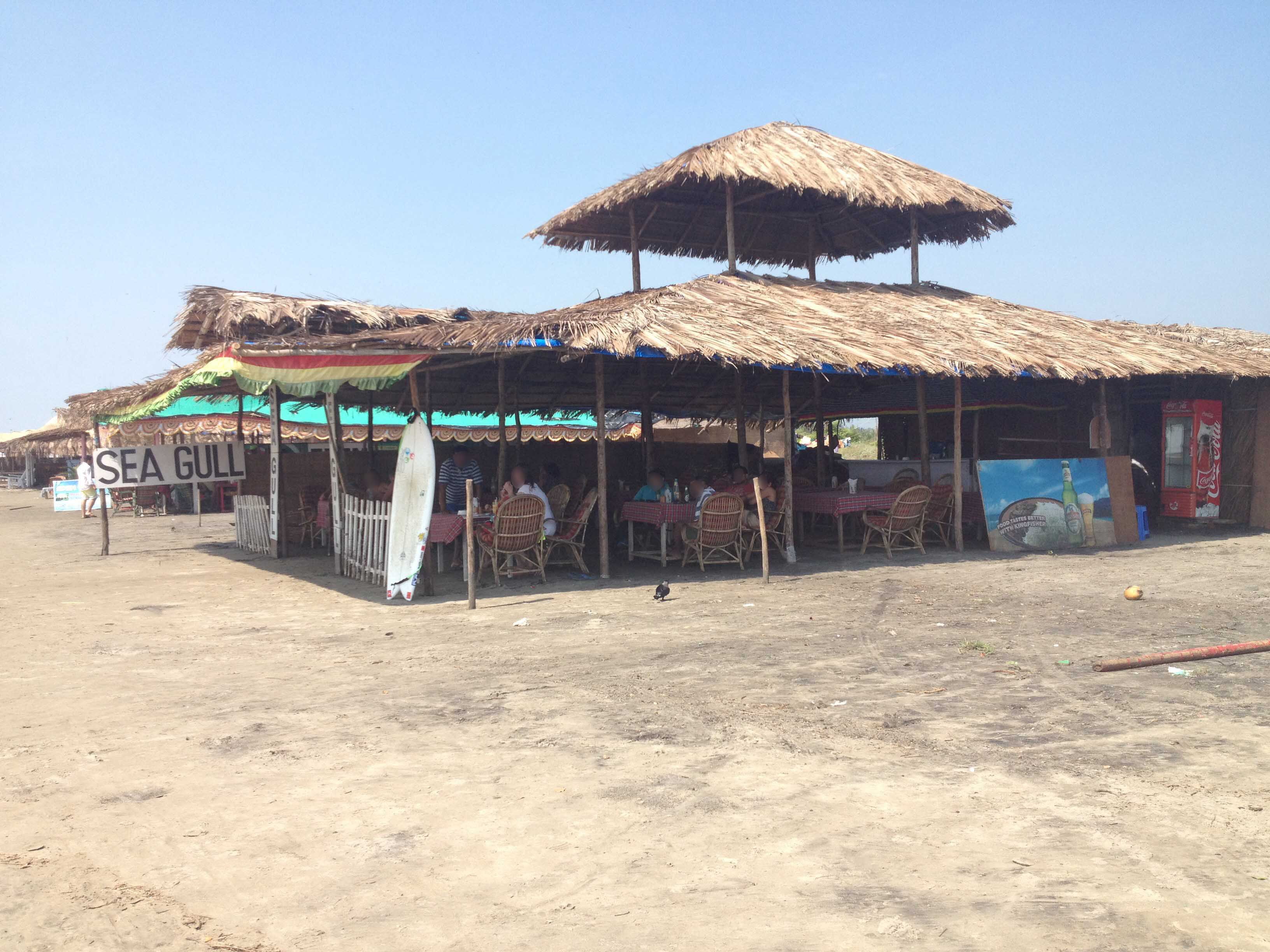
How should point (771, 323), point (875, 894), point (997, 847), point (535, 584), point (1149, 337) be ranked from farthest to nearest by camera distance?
1. point (1149, 337)
2. point (771, 323)
3. point (535, 584)
4. point (997, 847)
5. point (875, 894)

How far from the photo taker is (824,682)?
6258 millimetres

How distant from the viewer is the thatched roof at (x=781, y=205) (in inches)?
561

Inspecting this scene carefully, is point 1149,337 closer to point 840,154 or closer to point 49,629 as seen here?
point 840,154

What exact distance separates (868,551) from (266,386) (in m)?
8.33

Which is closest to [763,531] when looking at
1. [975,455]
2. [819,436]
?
[819,436]

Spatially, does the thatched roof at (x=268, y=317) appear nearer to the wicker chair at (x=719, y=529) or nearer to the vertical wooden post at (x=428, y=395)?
the vertical wooden post at (x=428, y=395)

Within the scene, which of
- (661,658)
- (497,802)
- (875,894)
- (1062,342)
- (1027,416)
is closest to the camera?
(875,894)

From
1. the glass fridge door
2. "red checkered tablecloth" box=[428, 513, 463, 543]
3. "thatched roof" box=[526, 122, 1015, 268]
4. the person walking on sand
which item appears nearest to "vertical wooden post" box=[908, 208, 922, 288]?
"thatched roof" box=[526, 122, 1015, 268]

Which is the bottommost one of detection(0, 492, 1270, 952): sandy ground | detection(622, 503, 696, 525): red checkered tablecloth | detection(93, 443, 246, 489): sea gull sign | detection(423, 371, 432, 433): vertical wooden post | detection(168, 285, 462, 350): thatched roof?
detection(0, 492, 1270, 952): sandy ground

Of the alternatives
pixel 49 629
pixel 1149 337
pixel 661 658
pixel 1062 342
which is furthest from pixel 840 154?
pixel 49 629

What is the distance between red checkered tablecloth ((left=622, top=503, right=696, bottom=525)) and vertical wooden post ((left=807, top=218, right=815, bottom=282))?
629 cm

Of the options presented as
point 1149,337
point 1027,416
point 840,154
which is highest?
point 840,154

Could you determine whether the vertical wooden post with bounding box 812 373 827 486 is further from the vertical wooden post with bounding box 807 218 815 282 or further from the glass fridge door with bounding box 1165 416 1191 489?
the glass fridge door with bounding box 1165 416 1191 489

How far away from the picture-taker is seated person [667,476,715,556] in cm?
1135
